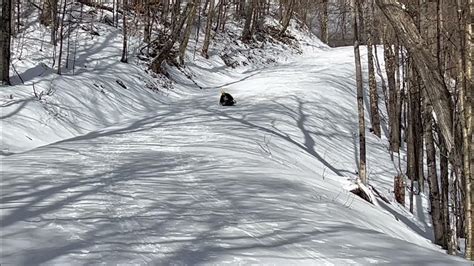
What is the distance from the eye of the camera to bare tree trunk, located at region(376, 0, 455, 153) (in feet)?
18.5

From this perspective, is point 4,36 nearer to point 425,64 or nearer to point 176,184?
point 176,184

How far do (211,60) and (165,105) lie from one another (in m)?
8.36

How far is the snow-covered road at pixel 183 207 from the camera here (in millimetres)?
3307

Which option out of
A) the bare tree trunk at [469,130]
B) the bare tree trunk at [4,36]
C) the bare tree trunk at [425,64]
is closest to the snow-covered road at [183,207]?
the bare tree trunk at [469,130]

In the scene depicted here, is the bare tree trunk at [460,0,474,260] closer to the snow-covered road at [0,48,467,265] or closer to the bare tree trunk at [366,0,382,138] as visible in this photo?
the snow-covered road at [0,48,467,265]

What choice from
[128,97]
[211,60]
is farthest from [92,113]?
[211,60]

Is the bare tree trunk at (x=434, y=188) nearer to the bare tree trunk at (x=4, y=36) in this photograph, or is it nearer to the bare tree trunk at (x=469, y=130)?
the bare tree trunk at (x=469, y=130)

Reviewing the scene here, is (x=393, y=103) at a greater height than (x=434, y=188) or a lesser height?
greater

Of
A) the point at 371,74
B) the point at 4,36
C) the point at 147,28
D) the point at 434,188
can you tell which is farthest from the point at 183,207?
the point at 147,28

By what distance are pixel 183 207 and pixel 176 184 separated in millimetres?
875

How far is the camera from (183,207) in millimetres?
4336

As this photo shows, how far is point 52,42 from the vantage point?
12.7m

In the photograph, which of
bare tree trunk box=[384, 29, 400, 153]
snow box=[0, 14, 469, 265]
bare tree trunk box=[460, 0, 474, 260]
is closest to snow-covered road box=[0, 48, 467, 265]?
snow box=[0, 14, 469, 265]

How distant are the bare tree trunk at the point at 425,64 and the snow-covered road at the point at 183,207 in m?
1.57
